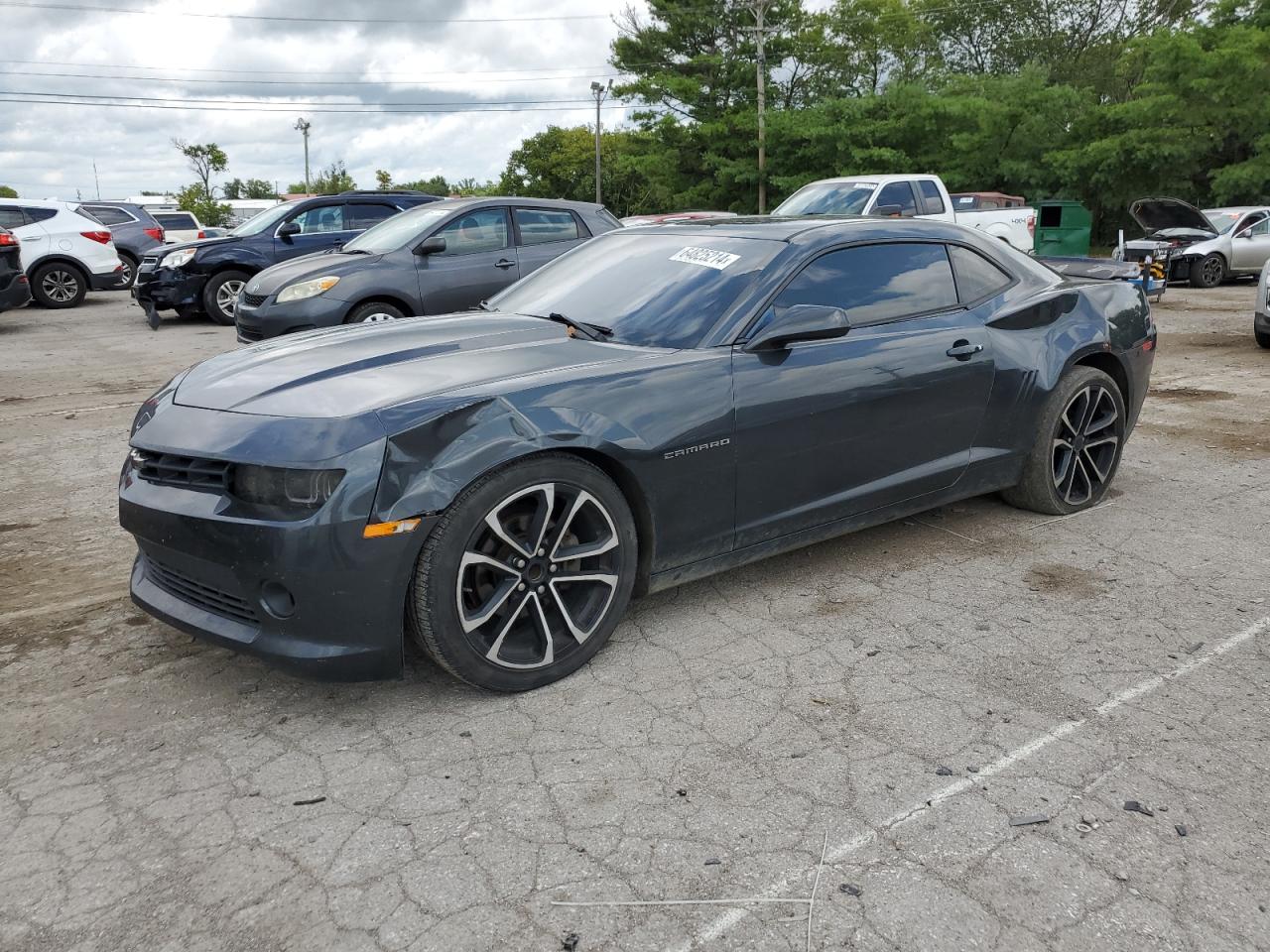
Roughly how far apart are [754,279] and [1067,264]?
2805 mm

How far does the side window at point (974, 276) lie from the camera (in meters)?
4.60

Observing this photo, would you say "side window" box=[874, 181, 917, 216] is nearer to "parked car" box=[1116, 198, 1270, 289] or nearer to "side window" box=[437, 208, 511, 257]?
"side window" box=[437, 208, 511, 257]

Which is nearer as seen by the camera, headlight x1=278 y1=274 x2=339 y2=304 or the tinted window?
headlight x1=278 y1=274 x2=339 y2=304

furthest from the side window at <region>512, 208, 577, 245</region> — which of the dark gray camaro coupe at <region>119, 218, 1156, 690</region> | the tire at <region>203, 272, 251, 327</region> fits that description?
the tire at <region>203, 272, 251, 327</region>

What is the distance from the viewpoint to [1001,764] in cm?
287

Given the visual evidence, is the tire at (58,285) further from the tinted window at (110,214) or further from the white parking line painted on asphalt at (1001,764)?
the white parking line painted on asphalt at (1001,764)

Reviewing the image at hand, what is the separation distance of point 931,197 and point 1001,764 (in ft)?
41.2

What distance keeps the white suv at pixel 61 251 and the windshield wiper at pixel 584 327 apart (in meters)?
14.8

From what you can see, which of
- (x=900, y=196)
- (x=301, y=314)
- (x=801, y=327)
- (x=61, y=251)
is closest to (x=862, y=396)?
(x=801, y=327)

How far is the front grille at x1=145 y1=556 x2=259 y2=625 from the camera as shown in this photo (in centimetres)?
305

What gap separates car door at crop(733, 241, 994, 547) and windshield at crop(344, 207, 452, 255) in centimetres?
591

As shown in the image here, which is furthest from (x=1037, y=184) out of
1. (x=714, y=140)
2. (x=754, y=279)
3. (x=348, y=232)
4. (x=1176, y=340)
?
(x=754, y=279)

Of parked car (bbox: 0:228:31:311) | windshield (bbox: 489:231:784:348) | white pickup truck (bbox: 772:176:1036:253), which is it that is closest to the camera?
windshield (bbox: 489:231:784:348)

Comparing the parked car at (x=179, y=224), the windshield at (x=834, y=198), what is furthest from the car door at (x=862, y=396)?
the parked car at (x=179, y=224)
